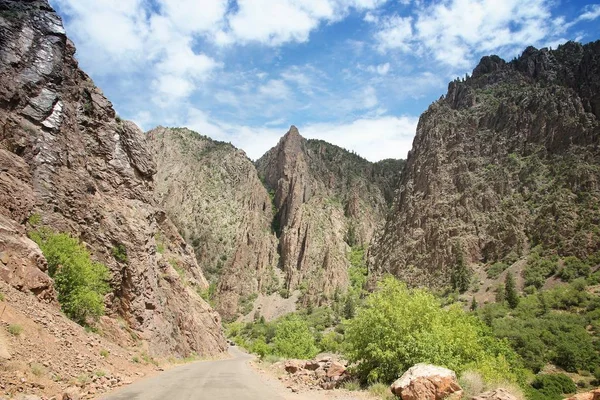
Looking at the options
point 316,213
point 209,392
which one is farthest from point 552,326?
point 316,213

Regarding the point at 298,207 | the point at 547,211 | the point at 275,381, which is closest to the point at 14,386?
the point at 275,381

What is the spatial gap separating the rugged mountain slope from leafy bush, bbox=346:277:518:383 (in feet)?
265

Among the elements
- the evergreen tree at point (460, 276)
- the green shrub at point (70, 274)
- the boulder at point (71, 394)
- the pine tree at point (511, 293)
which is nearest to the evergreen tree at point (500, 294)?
the pine tree at point (511, 293)

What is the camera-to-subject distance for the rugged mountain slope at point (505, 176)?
9131 centimetres

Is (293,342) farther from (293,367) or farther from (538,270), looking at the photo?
(538,270)

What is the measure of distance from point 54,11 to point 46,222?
1732 cm

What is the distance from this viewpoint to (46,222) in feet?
76.1

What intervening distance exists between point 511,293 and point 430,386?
73471mm

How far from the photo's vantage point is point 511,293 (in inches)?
2950

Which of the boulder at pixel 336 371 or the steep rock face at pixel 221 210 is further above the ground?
the steep rock face at pixel 221 210

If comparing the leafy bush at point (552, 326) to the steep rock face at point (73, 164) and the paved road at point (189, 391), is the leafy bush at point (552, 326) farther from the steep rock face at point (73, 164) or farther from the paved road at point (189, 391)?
the paved road at point (189, 391)

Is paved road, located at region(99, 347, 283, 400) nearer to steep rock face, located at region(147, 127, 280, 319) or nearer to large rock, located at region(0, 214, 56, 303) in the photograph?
large rock, located at region(0, 214, 56, 303)

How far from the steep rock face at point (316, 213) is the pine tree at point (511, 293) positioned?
62.3 metres

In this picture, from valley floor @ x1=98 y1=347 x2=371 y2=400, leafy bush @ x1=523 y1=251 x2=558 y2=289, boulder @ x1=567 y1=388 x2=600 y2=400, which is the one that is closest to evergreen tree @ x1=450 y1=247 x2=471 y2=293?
leafy bush @ x1=523 y1=251 x2=558 y2=289
